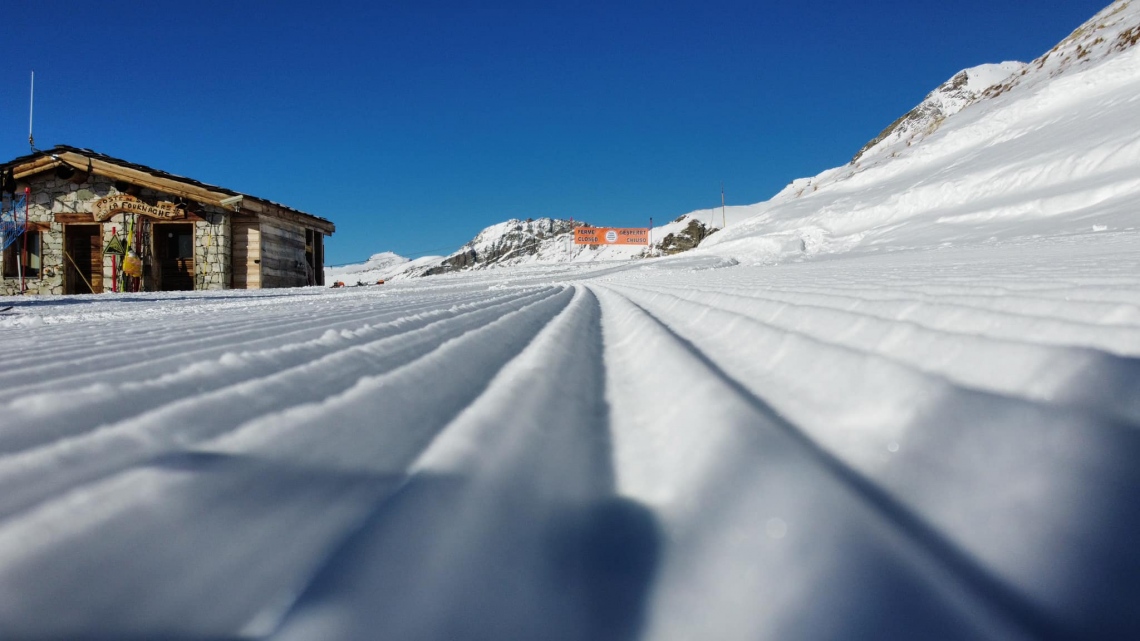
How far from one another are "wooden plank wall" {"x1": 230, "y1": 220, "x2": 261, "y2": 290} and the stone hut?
20 mm

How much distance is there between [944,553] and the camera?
1.00ft

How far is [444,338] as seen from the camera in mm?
1134

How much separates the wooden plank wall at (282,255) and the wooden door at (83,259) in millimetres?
3303

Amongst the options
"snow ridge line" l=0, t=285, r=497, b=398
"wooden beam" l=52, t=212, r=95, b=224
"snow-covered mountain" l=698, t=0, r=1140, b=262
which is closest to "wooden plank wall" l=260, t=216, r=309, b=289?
"wooden beam" l=52, t=212, r=95, b=224

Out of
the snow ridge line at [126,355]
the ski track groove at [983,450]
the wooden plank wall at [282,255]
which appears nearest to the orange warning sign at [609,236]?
the wooden plank wall at [282,255]

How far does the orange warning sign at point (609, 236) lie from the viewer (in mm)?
23422

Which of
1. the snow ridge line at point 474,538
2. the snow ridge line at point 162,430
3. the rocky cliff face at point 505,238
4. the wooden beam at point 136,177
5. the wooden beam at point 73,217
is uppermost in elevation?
the rocky cliff face at point 505,238

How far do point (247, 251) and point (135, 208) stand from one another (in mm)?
2346

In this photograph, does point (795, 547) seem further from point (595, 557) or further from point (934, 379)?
point (934, 379)

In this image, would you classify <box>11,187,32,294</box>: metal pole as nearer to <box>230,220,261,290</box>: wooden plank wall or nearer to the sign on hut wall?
the sign on hut wall

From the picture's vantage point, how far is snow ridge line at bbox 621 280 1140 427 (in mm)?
436

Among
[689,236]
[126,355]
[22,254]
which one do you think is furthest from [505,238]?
[126,355]

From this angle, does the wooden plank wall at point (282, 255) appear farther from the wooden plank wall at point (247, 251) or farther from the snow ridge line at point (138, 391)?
the snow ridge line at point (138, 391)

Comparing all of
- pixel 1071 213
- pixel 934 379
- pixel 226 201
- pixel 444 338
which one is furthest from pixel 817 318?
pixel 226 201
